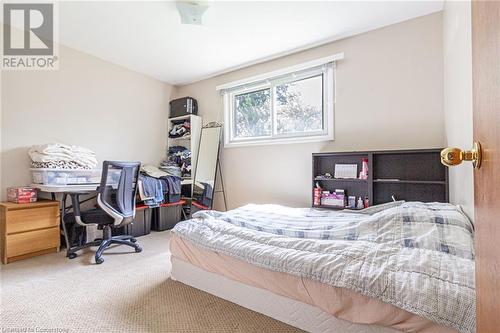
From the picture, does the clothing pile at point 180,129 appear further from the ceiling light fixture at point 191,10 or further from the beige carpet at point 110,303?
the beige carpet at point 110,303

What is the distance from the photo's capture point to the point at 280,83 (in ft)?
11.0

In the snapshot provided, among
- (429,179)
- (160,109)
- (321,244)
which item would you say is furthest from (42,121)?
(429,179)

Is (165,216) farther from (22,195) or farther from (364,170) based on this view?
(364,170)

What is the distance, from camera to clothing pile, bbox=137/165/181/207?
132 inches

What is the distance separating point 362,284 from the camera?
1.09m

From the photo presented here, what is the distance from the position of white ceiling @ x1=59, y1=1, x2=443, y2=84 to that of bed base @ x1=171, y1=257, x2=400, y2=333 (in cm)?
240

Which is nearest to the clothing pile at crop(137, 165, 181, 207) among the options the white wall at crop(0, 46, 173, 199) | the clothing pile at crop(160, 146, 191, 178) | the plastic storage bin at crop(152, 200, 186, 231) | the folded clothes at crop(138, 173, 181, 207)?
the folded clothes at crop(138, 173, 181, 207)

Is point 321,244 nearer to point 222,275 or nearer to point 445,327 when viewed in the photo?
point 445,327

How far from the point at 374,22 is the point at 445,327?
2.75 meters

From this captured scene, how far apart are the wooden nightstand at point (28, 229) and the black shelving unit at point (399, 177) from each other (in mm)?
2970

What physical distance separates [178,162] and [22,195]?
2031mm

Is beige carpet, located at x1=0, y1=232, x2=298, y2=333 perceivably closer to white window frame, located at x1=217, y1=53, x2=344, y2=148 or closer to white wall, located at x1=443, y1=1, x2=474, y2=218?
white wall, located at x1=443, y1=1, x2=474, y2=218

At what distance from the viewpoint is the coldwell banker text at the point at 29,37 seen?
2556 mm

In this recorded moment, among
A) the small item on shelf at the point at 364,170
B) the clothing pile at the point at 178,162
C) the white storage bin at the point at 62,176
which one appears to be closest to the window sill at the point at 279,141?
the small item on shelf at the point at 364,170
